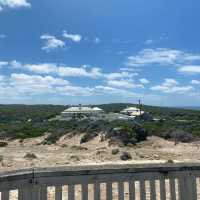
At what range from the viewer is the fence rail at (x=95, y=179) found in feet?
9.39

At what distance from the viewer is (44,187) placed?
9.57 feet

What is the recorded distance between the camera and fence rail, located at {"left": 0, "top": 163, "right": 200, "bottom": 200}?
113 inches

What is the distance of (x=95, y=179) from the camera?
3.04 m

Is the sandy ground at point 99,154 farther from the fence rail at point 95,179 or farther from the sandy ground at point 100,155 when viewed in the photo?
the fence rail at point 95,179

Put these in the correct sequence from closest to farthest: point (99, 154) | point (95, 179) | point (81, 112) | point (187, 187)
Result: point (95, 179), point (187, 187), point (99, 154), point (81, 112)

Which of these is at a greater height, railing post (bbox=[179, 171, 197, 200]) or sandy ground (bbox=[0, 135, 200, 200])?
railing post (bbox=[179, 171, 197, 200])

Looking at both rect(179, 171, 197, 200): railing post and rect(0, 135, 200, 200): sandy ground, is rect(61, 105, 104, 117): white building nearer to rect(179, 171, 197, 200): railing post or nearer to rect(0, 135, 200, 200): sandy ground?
rect(0, 135, 200, 200): sandy ground

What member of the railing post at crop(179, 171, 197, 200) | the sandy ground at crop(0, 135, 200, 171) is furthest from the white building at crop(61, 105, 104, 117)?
the railing post at crop(179, 171, 197, 200)

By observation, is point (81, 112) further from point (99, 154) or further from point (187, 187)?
point (187, 187)

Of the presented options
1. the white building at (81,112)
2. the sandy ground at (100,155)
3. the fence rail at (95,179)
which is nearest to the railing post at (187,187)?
the fence rail at (95,179)

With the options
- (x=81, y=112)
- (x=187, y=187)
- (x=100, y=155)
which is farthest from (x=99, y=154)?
(x=81, y=112)

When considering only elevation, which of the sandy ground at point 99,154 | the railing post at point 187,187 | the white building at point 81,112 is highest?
the railing post at point 187,187

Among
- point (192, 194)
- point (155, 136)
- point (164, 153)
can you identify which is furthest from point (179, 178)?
point (155, 136)

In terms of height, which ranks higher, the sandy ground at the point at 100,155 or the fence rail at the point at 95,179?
the fence rail at the point at 95,179
